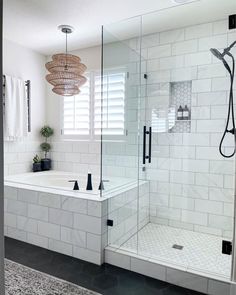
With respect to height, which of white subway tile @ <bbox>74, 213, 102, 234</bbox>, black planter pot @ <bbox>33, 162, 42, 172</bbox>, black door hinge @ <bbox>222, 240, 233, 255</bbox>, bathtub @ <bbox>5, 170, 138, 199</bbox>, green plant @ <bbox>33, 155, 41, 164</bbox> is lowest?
black door hinge @ <bbox>222, 240, 233, 255</bbox>

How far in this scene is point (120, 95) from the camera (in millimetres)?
3391

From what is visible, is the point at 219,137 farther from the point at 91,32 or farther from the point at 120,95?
the point at 91,32

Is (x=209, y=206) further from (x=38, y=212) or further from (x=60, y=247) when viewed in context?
(x=38, y=212)

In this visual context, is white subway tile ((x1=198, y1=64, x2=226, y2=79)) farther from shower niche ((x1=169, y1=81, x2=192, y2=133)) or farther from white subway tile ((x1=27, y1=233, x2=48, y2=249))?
white subway tile ((x1=27, y1=233, x2=48, y2=249))

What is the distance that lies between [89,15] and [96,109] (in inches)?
55.6

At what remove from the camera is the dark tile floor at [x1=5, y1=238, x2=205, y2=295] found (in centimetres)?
200

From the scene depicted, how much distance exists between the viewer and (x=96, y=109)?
3881mm

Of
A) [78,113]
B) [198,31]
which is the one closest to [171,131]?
[198,31]

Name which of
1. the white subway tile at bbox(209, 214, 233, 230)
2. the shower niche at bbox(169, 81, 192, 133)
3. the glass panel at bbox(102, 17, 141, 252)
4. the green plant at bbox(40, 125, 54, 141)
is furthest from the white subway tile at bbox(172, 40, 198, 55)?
the green plant at bbox(40, 125, 54, 141)

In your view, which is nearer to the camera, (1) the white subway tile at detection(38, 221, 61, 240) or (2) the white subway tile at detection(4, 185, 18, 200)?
(1) the white subway tile at detection(38, 221, 61, 240)

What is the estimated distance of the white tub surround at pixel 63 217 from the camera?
2.41m

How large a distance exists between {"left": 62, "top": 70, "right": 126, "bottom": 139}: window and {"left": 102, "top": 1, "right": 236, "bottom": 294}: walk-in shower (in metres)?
0.02

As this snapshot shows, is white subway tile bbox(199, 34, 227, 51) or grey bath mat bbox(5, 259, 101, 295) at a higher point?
white subway tile bbox(199, 34, 227, 51)

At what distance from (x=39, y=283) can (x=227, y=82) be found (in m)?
2.88
